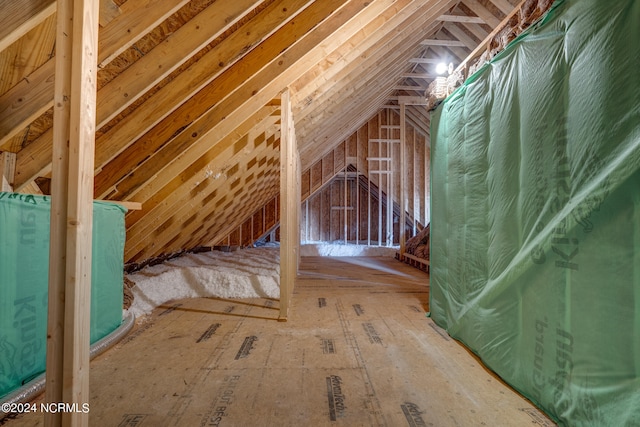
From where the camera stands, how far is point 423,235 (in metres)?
7.93

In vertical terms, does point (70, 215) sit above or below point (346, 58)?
below

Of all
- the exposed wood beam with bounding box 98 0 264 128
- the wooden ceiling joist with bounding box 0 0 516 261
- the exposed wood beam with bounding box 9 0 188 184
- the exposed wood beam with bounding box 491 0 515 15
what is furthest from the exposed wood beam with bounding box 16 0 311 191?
the exposed wood beam with bounding box 491 0 515 15

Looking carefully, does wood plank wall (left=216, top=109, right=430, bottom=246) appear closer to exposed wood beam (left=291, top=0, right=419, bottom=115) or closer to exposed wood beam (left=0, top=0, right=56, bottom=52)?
exposed wood beam (left=291, top=0, right=419, bottom=115)

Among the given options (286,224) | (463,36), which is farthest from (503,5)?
(286,224)

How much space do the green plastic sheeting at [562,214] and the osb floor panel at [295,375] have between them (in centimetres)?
33

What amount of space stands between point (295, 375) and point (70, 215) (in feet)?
5.43

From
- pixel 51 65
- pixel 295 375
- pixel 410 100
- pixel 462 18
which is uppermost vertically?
pixel 462 18

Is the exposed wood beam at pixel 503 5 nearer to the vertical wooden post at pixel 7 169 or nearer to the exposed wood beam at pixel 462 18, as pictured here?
the exposed wood beam at pixel 462 18

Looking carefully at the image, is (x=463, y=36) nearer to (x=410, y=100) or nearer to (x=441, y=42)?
(x=441, y=42)

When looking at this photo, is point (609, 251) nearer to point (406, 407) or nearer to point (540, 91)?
point (540, 91)

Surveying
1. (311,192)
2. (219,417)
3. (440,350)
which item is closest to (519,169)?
(440,350)

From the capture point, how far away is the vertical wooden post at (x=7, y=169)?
2.04 metres

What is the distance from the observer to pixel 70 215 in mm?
1045

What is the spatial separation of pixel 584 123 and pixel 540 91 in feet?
1.31
